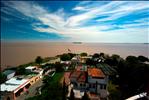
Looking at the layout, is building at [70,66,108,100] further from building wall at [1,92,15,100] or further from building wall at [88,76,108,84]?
building wall at [1,92,15,100]

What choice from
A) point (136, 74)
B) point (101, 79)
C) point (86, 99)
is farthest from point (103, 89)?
point (136, 74)

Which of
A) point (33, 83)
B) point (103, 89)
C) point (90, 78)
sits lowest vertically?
point (33, 83)

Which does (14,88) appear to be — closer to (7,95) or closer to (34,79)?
(7,95)

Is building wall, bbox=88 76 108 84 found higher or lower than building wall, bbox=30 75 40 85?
higher

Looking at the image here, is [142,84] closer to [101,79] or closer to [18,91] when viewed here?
[101,79]

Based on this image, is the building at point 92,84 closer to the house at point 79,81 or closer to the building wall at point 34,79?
the house at point 79,81

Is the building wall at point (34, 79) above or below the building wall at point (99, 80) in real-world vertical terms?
below

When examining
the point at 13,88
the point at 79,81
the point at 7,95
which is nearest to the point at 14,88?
the point at 13,88

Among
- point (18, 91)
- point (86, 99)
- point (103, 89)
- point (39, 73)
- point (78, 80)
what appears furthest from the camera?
point (39, 73)

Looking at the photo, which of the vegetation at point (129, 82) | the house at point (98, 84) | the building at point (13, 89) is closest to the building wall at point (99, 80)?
the house at point (98, 84)

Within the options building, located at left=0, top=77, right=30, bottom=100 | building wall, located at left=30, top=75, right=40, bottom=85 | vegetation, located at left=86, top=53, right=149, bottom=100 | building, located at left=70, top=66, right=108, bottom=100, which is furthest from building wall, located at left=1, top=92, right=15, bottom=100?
vegetation, located at left=86, top=53, right=149, bottom=100

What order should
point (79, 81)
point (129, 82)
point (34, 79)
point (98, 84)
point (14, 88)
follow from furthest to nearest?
point (34, 79)
point (129, 82)
point (14, 88)
point (79, 81)
point (98, 84)
